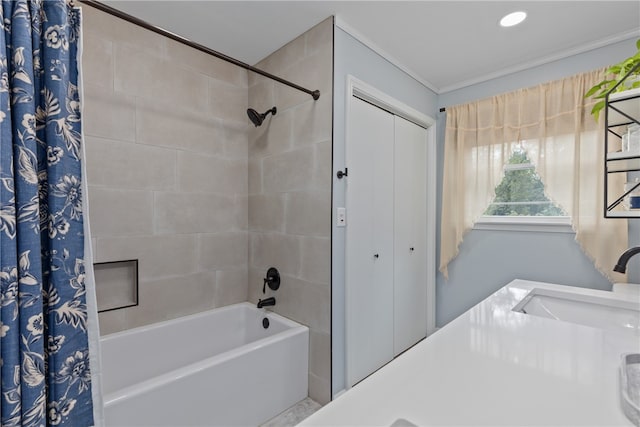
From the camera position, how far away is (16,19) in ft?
2.77

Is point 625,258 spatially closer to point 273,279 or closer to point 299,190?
point 299,190

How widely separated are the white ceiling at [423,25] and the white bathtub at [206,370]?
2.02 meters

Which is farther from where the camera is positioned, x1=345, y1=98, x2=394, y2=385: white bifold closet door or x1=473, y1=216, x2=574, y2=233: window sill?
x1=473, y1=216, x2=574, y2=233: window sill

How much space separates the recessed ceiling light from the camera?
177cm

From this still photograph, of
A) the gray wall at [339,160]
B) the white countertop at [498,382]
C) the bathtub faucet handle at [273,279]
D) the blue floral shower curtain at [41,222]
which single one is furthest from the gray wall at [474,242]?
the blue floral shower curtain at [41,222]

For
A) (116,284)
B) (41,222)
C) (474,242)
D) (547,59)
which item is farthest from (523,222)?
(116,284)

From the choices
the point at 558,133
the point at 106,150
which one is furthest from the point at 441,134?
the point at 106,150

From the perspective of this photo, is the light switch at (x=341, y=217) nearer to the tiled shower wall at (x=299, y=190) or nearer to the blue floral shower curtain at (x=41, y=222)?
the tiled shower wall at (x=299, y=190)

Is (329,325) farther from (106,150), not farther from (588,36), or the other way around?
(588,36)

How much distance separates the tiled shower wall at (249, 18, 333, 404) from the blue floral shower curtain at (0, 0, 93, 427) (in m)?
1.24

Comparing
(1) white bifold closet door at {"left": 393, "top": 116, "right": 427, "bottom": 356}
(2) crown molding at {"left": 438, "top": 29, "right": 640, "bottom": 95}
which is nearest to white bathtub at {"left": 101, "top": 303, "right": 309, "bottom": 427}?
(1) white bifold closet door at {"left": 393, "top": 116, "right": 427, "bottom": 356}

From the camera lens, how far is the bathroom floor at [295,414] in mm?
1723

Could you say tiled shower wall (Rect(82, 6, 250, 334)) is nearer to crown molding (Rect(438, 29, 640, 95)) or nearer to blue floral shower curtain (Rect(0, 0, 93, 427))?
blue floral shower curtain (Rect(0, 0, 93, 427))

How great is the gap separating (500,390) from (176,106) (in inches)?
93.3
